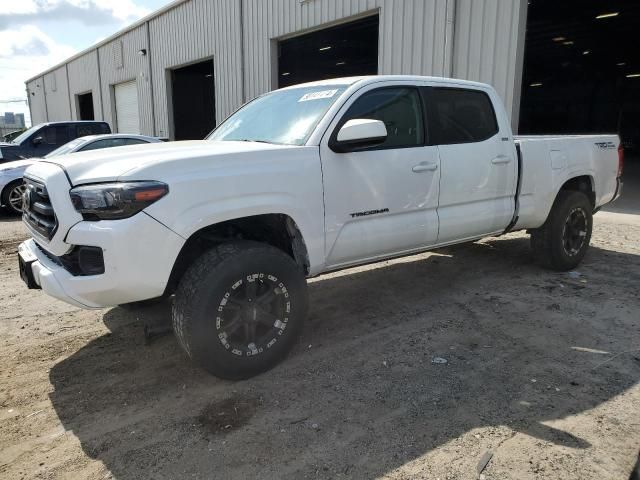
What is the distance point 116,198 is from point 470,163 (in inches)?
120

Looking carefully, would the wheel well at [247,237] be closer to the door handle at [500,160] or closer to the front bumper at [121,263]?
the front bumper at [121,263]

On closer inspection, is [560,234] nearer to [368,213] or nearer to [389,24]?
[368,213]

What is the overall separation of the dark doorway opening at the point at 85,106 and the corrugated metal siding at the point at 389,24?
2123cm

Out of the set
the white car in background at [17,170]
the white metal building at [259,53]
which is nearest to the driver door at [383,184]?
the white metal building at [259,53]

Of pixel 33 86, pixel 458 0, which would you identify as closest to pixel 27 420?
pixel 458 0

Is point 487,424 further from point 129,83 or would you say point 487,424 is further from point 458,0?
point 129,83

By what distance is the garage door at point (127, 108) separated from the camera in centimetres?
2325

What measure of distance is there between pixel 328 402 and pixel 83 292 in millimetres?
1602

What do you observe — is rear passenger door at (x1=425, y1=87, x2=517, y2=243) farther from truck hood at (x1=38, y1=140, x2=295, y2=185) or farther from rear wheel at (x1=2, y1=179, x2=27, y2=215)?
rear wheel at (x1=2, y1=179, x2=27, y2=215)

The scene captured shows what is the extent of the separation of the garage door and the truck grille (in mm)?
21082

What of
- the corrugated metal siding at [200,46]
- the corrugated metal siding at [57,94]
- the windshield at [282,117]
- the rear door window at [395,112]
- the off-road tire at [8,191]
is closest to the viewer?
the windshield at [282,117]

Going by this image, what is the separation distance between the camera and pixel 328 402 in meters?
3.09

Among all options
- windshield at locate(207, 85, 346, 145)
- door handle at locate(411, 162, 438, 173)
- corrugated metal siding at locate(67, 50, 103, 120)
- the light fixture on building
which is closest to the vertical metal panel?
door handle at locate(411, 162, 438, 173)

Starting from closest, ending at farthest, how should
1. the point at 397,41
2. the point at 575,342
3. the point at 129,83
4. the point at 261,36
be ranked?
1. the point at 575,342
2. the point at 397,41
3. the point at 261,36
4. the point at 129,83
